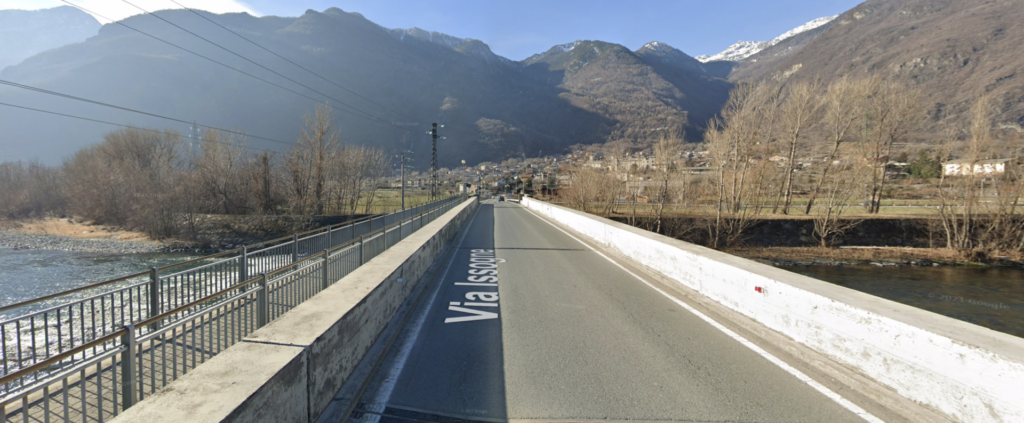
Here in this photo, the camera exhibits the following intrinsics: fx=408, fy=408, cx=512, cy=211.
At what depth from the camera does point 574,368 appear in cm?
472

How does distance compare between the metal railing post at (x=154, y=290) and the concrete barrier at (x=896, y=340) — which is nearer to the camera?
the concrete barrier at (x=896, y=340)

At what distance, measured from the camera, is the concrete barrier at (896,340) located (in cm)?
320

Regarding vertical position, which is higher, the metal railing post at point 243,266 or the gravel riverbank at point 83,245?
the metal railing post at point 243,266

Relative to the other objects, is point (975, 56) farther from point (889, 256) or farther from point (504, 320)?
point (504, 320)

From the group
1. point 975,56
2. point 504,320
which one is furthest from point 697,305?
point 975,56

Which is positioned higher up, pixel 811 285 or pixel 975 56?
pixel 975 56

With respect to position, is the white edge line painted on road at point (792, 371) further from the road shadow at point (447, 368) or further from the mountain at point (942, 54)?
the mountain at point (942, 54)

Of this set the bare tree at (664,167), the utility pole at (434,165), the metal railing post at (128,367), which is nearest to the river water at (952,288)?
the bare tree at (664,167)

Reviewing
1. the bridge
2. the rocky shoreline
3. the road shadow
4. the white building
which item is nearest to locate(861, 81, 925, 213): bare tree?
the white building

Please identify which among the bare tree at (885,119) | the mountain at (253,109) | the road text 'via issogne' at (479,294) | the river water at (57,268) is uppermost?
the mountain at (253,109)

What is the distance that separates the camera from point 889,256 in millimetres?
26172

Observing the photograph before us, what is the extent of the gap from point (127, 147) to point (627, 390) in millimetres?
57107

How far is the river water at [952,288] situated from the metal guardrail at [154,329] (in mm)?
20307

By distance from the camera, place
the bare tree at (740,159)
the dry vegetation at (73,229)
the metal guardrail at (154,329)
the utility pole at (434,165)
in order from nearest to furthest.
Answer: the metal guardrail at (154,329) → the bare tree at (740,159) → the dry vegetation at (73,229) → the utility pole at (434,165)
